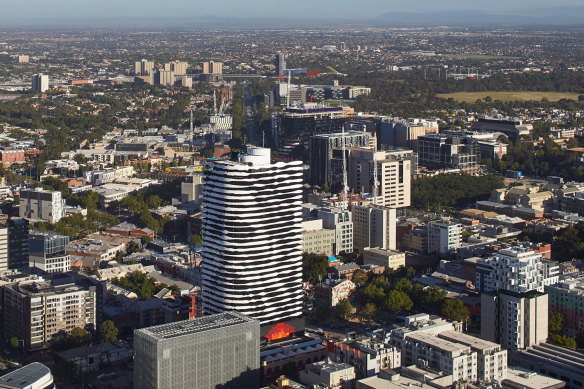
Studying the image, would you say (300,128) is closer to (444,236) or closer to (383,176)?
(383,176)

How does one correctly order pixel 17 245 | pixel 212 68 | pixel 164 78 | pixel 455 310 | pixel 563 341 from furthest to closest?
pixel 212 68
pixel 164 78
pixel 17 245
pixel 455 310
pixel 563 341

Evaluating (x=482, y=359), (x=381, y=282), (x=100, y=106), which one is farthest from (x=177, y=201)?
(x=100, y=106)

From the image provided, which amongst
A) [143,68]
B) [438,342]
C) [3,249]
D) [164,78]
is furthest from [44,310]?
[143,68]

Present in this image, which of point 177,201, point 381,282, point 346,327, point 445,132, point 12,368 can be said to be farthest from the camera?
point 445,132

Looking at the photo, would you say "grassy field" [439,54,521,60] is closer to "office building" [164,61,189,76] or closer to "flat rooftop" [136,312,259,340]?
"office building" [164,61,189,76]

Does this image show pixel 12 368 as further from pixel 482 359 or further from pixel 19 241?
pixel 482 359

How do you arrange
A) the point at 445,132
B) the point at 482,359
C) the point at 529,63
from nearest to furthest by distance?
the point at 482,359 → the point at 445,132 → the point at 529,63
